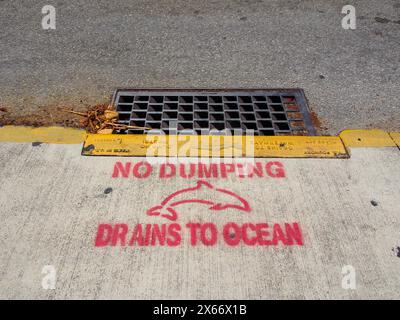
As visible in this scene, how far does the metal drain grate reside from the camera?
10.9ft

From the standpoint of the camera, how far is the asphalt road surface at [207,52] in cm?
370

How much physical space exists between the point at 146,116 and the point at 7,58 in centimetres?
192

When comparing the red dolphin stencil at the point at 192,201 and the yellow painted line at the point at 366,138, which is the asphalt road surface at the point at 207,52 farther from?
the red dolphin stencil at the point at 192,201

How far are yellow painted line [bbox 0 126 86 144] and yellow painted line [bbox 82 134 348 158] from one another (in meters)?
0.12

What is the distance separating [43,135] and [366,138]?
2700mm

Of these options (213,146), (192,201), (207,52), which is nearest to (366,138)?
(213,146)

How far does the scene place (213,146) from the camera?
3.10 meters

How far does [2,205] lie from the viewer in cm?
269

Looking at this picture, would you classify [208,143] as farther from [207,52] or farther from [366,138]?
[207,52]

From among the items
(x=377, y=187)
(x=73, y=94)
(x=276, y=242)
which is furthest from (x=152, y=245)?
(x=73, y=94)

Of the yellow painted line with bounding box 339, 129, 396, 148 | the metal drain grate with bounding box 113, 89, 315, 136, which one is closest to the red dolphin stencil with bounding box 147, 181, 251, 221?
the metal drain grate with bounding box 113, 89, 315, 136

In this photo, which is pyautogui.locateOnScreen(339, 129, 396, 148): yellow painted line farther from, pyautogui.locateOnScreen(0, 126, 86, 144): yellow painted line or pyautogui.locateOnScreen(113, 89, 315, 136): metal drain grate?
pyautogui.locateOnScreen(0, 126, 86, 144): yellow painted line

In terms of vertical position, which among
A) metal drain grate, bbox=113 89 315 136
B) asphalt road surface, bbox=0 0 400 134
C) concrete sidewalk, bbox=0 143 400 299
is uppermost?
asphalt road surface, bbox=0 0 400 134

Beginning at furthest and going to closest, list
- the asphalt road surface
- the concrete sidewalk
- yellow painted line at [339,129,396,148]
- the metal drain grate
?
1. the asphalt road surface
2. the metal drain grate
3. yellow painted line at [339,129,396,148]
4. the concrete sidewalk
